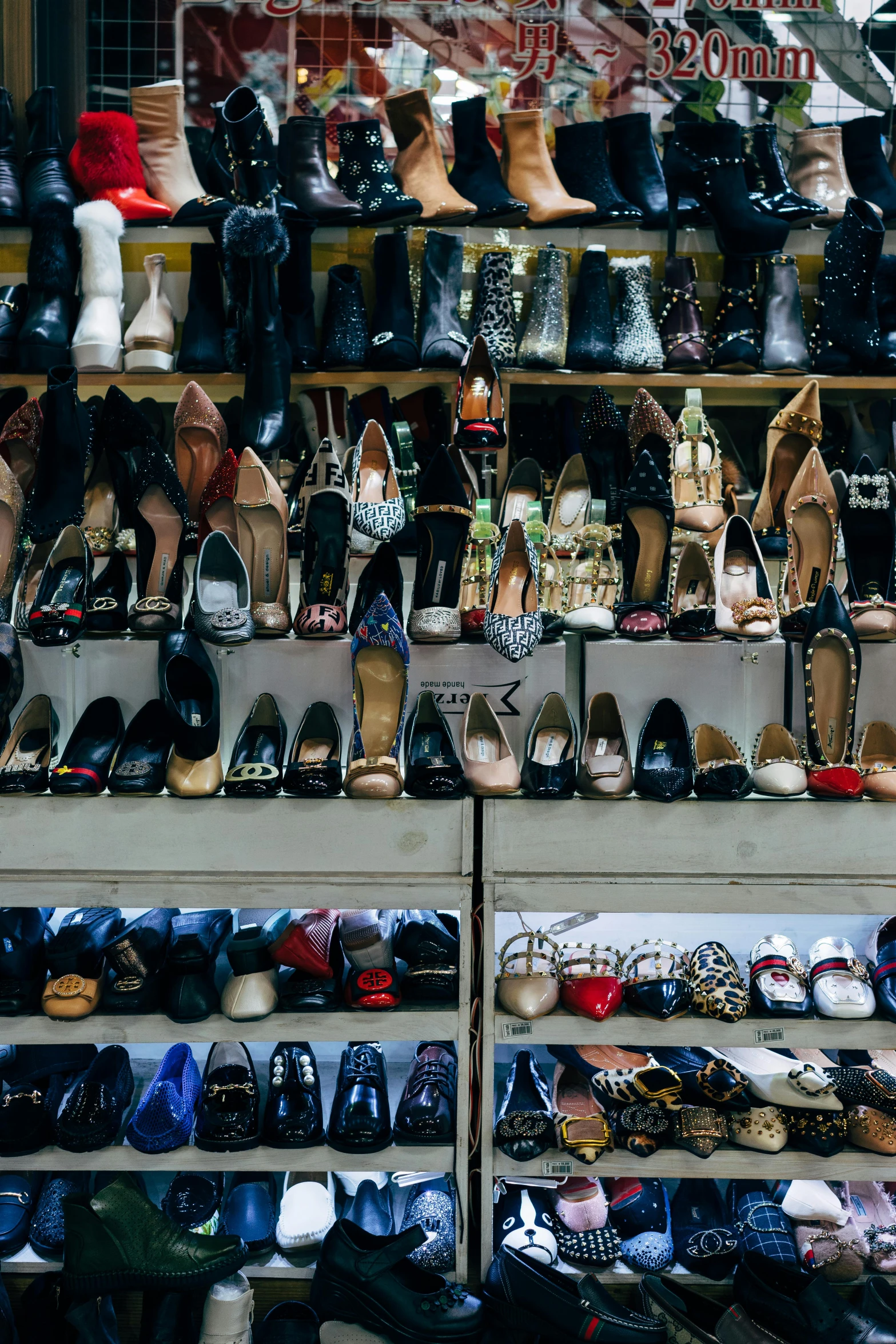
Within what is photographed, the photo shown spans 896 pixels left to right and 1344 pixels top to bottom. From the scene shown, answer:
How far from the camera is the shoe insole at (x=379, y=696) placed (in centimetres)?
221

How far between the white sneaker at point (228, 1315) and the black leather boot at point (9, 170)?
2.84m

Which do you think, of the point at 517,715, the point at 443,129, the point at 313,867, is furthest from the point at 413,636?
the point at 443,129

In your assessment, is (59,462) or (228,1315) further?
(59,462)

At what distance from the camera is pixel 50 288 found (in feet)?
8.82

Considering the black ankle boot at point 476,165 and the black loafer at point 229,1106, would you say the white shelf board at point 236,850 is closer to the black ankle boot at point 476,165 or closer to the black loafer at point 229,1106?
the black loafer at point 229,1106

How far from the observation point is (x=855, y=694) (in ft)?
7.31

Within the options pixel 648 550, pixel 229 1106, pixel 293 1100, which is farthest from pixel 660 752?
pixel 229 1106

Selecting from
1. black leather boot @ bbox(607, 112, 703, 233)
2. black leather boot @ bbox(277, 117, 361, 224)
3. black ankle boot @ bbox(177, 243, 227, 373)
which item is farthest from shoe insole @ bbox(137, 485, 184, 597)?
black leather boot @ bbox(607, 112, 703, 233)

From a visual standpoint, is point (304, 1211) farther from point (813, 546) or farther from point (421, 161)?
point (421, 161)

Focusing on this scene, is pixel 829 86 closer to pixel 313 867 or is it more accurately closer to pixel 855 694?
pixel 855 694

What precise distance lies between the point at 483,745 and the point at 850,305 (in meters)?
1.61

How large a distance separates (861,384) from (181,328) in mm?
1928

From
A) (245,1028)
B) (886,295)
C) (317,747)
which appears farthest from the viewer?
(886,295)

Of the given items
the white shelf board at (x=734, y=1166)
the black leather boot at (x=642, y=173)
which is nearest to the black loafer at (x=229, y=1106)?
the white shelf board at (x=734, y=1166)
